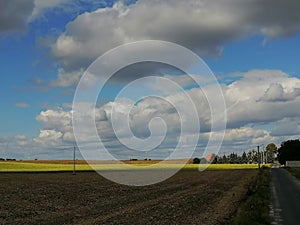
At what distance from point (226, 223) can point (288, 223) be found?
2.87 meters

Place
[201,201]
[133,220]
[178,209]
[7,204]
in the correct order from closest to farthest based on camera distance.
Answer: [133,220] → [178,209] → [7,204] → [201,201]

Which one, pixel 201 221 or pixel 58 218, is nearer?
pixel 201 221

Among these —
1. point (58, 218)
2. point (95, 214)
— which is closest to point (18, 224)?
point (58, 218)

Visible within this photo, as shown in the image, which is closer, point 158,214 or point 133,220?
point 133,220

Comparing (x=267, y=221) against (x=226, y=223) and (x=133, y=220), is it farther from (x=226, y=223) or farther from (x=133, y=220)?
(x=133, y=220)

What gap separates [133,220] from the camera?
2267cm

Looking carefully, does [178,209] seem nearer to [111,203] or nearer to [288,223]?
[111,203]

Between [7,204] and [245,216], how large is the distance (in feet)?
56.0

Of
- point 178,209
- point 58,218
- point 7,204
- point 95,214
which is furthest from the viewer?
point 7,204

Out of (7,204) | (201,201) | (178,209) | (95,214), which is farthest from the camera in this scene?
(201,201)

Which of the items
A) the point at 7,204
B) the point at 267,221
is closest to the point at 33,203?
the point at 7,204

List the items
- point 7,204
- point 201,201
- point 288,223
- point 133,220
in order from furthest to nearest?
point 201,201 → point 7,204 → point 133,220 → point 288,223

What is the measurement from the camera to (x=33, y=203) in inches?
1272

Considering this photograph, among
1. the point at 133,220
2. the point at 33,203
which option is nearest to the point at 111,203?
the point at 33,203
